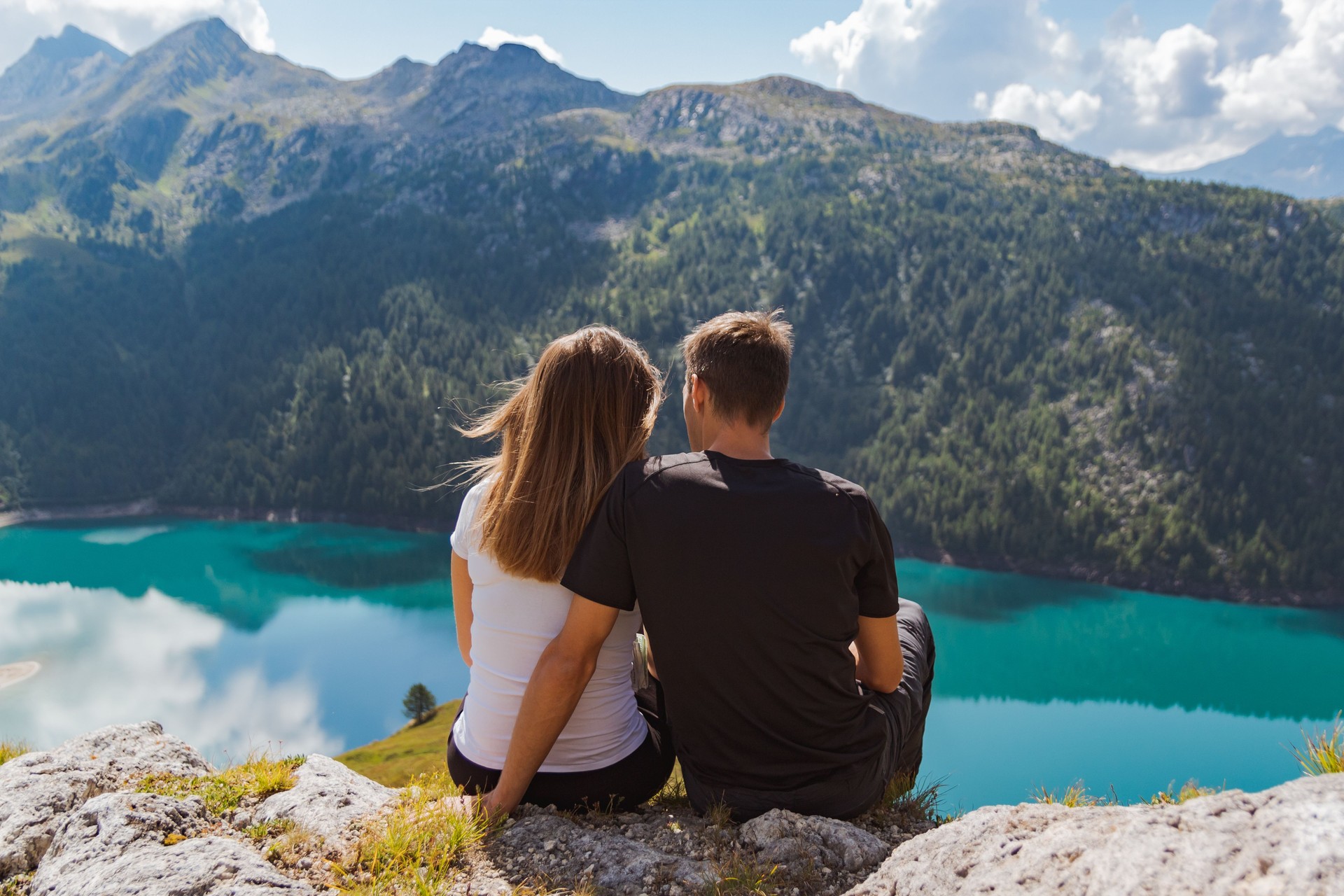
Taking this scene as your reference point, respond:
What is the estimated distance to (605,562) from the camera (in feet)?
10.7

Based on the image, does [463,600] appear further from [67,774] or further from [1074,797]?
[1074,797]

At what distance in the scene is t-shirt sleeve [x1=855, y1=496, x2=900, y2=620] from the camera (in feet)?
10.5

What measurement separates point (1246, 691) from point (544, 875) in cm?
6143

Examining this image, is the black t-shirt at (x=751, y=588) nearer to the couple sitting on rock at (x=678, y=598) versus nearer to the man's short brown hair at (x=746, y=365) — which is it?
the couple sitting on rock at (x=678, y=598)

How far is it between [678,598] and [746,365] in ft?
3.34

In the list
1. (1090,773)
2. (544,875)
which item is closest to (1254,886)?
(544,875)

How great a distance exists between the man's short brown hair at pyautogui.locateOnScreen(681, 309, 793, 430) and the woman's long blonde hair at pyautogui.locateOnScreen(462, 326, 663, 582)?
1.40 ft

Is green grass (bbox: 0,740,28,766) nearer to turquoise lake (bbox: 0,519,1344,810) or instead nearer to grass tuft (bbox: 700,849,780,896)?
grass tuft (bbox: 700,849,780,896)

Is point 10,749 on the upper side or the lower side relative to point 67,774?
lower

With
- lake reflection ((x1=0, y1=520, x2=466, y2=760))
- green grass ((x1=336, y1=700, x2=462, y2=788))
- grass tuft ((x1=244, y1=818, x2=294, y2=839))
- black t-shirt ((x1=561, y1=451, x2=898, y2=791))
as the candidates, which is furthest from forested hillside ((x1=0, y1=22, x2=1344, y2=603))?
grass tuft ((x1=244, y1=818, x2=294, y2=839))

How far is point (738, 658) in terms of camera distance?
130 inches

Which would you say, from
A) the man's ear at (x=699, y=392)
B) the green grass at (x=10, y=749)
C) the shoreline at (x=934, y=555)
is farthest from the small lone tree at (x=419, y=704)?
the man's ear at (x=699, y=392)

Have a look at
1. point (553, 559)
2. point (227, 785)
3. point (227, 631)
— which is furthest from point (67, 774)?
point (227, 631)

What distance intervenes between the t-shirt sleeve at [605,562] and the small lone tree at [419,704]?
45869mm
